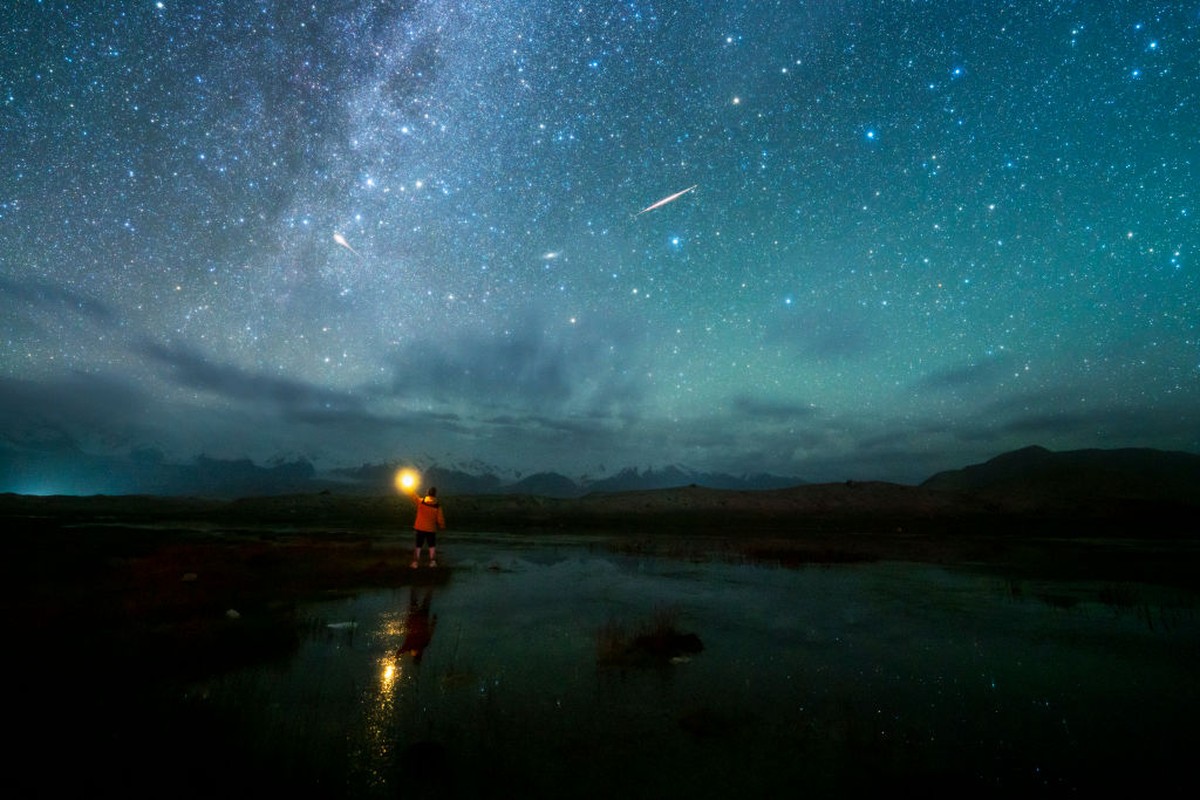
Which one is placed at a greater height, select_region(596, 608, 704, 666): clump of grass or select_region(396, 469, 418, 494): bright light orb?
select_region(396, 469, 418, 494): bright light orb

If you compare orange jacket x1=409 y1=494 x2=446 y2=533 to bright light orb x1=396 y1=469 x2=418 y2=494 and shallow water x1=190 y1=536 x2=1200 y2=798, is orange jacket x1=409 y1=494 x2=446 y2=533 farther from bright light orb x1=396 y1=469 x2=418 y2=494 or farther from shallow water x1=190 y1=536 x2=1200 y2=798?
shallow water x1=190 y1=536 x2=1200 y2=798

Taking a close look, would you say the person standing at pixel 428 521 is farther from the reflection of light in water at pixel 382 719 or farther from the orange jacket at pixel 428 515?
the reflection of light in water at pixel 382 719

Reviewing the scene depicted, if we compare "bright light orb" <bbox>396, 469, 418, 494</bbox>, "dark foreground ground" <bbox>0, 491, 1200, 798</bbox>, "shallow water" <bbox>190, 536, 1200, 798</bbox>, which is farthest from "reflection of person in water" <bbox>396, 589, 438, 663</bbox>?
"bright light orb" <bbox>396, 469, 418, 494</bbox>

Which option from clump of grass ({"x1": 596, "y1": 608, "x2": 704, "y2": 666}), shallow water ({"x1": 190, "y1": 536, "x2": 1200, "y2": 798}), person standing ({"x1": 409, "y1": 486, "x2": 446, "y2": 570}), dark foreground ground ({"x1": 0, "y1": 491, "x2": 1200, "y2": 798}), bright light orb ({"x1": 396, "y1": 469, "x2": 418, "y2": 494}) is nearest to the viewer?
dark foreground ground ({"x1": 0, "y1": 491, "x2": 1200, "y2": 798})

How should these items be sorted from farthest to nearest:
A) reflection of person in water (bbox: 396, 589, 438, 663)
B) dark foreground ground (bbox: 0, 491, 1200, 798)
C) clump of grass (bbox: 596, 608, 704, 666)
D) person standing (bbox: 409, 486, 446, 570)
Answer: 1. person standing (bbox: 409, 486, 446, 570)
2. reflection of person in water (bbox: 396, 589, 438, 663)
3. clump of grass (bbox: 596, 608, 704, 666)
4. dark foreground ground (bbox: 0, 491, 1200, 798)

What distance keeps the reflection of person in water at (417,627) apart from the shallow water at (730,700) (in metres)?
0.11

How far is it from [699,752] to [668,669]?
276 cm

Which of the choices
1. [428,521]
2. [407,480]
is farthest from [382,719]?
[428,521]

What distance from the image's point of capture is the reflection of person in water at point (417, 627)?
29.3 ft

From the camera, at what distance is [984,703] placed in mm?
6945

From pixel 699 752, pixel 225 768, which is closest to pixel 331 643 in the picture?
pixel 225 768

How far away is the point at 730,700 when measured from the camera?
274 inches

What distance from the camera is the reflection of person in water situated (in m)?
8.93

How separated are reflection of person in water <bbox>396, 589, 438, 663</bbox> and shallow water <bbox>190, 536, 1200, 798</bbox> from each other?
0.11m
